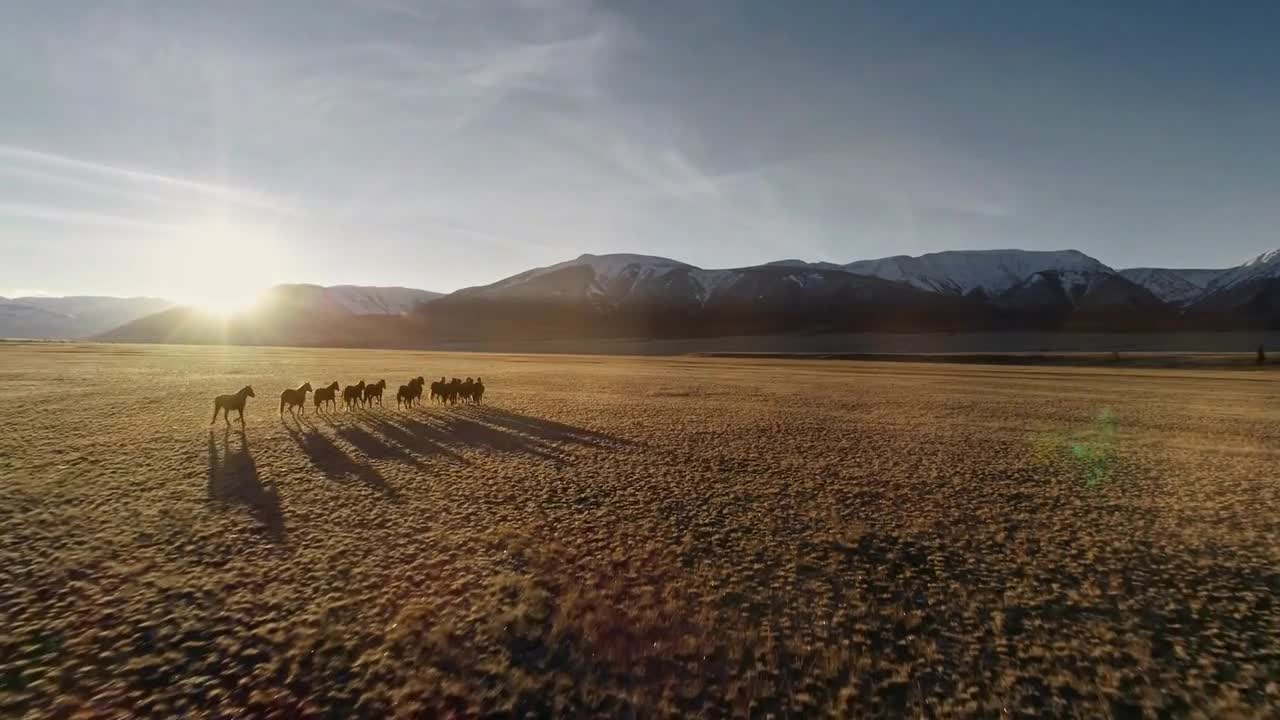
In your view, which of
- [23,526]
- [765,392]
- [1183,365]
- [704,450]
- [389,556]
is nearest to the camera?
[389,556]

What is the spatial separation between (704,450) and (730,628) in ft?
31.2

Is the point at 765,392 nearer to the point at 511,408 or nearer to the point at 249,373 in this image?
the point at 511,408

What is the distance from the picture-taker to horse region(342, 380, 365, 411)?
22672 millimetres

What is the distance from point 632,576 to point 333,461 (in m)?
10.8

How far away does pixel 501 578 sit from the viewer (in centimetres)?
793

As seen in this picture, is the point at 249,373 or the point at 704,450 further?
the point at 249,373

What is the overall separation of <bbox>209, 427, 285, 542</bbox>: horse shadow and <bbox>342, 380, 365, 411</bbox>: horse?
659cm

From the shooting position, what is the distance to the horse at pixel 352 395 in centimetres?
2267

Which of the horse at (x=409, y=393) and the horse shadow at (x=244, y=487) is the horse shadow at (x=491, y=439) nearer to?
the horse at (x=409, y=393)

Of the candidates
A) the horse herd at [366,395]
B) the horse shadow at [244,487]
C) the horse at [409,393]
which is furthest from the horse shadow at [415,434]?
the horse shadow at [244,487]

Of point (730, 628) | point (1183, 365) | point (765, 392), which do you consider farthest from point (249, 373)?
point (1183, 365)

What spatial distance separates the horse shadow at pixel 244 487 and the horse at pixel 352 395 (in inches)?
260

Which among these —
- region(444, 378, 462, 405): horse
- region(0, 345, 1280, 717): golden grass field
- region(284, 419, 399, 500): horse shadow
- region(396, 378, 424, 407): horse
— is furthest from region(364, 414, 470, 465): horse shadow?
region(444, 378, 462, 405): horse

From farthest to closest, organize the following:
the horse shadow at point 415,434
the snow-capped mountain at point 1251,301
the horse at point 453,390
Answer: the snow-capped mountain at point 1251,301 < the horse at point 453,390 < the horse shadow at point 415,434
